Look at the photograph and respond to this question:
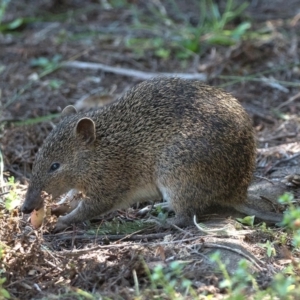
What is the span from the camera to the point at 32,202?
6.33 metres

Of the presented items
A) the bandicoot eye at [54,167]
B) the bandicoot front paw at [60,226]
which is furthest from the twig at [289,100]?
the bandicoot front paw at [60,226]

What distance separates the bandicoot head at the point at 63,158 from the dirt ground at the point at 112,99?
0.39m

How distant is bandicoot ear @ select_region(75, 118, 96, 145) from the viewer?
21.4 feet

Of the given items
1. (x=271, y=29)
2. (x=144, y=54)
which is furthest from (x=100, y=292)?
(x=271, y=29)

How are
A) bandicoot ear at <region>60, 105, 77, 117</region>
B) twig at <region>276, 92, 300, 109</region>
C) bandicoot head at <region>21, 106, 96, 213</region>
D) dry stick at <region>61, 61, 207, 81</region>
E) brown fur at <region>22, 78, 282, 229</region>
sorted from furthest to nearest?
dry stick at <region>61, 61, 207, 81</region>
twig at <region>276, 92, 300, 109</region>
bandicoot ear at <region>60, 105, 77, 117</region>
bandicoot head at <region>21, 106, 96, 213</region>
brown fur at <region>22, 78, 282, 229</region>

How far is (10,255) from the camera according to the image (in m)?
5.12

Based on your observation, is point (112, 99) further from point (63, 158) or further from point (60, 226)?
point (60, 226)

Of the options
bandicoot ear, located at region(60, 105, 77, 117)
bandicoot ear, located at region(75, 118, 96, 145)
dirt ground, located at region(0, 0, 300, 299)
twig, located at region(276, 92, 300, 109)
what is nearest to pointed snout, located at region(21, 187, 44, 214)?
dirt ground, located at region(0, 0, 300, 299)

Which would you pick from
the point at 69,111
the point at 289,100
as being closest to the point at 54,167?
the point at 69,111

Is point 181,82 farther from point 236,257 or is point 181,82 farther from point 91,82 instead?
point 91,82

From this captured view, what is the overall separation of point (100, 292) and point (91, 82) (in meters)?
5.98

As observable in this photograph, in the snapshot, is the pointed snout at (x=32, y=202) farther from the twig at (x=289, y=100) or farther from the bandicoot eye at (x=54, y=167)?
the twig at (x=289, y=100)

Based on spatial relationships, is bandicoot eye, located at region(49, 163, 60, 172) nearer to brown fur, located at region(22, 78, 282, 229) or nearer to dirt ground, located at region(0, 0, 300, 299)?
brown fur, located at region(22, 78, 282, 229)

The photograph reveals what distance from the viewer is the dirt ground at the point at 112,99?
5.04 metres
